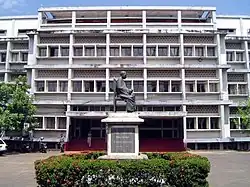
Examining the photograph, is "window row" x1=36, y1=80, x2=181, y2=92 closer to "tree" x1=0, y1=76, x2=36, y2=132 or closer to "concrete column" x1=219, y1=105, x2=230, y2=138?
"tree" x1=0, y1=76, x2=36, y2=132

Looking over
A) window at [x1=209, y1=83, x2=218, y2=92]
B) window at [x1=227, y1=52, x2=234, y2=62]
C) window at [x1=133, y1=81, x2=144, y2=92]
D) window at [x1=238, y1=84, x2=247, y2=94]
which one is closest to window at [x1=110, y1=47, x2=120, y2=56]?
window at [x1=133, y1=81, x2=144, y2=92]

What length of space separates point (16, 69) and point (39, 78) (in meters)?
4.45

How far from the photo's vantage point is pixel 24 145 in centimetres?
2764

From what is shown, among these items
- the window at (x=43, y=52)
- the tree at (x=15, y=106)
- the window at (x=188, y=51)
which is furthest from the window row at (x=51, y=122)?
the window at (x=188, y=51)

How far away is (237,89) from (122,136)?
85.9 ft

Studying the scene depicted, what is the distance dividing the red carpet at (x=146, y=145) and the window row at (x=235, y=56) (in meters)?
11.7

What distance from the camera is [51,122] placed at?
99.9ft

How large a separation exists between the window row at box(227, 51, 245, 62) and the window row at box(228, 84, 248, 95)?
3.01m

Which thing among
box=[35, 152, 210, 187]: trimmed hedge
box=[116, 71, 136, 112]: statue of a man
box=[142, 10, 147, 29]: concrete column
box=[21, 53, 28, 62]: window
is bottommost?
box=[35, 152, 210, 187]: trimmed hedge

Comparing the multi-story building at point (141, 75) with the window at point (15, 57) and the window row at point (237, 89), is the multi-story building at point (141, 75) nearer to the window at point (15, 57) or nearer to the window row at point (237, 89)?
the window row at point (237, 89)

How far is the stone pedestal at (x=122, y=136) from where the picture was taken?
34.0 ft

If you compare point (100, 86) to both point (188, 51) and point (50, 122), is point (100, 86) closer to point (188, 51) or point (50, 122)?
point (50, 122)

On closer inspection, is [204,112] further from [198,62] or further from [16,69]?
[16,69]

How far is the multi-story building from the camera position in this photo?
98.2ft
